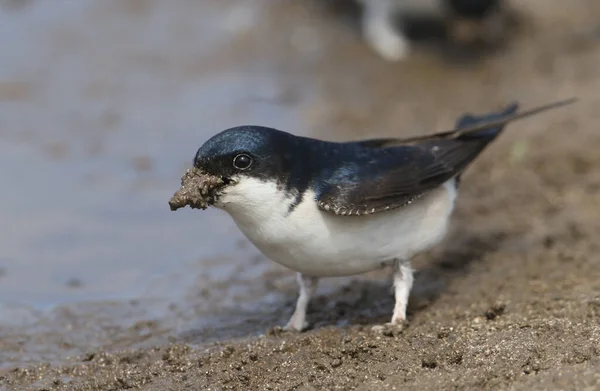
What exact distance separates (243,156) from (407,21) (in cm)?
658

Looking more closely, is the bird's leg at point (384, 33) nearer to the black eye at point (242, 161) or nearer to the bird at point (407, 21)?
the bird at point (407, 21)

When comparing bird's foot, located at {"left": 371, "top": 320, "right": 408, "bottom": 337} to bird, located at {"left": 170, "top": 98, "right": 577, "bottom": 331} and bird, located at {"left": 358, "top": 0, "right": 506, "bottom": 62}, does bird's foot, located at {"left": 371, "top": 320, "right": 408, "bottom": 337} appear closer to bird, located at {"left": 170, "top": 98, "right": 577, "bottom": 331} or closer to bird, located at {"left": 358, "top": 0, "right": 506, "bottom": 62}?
bird, located at {"left": 170, "top": 98, "right": 577, "bottom": 331}

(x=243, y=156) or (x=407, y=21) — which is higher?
(x=407, y=21)

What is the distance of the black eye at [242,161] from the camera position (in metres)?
4.37

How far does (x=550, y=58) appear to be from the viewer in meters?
9.78

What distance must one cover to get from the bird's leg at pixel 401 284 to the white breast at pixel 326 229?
0.19ft

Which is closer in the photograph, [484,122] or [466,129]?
[466,129]

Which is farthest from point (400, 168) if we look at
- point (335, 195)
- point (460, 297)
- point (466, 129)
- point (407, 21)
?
point (407, 21)

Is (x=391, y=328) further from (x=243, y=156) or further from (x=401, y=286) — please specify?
(x=243, y=156)

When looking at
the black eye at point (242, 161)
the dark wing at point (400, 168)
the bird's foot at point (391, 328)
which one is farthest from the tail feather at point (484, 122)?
the black eye at point (242, 161)

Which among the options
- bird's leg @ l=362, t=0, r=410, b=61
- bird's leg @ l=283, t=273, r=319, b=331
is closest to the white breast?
bird's leg @ l=283, t=273, r=319, b=331

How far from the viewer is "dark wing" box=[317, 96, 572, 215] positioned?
15.4 feet

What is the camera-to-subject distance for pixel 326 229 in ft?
15.3

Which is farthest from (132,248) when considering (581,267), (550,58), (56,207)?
(550,58)
